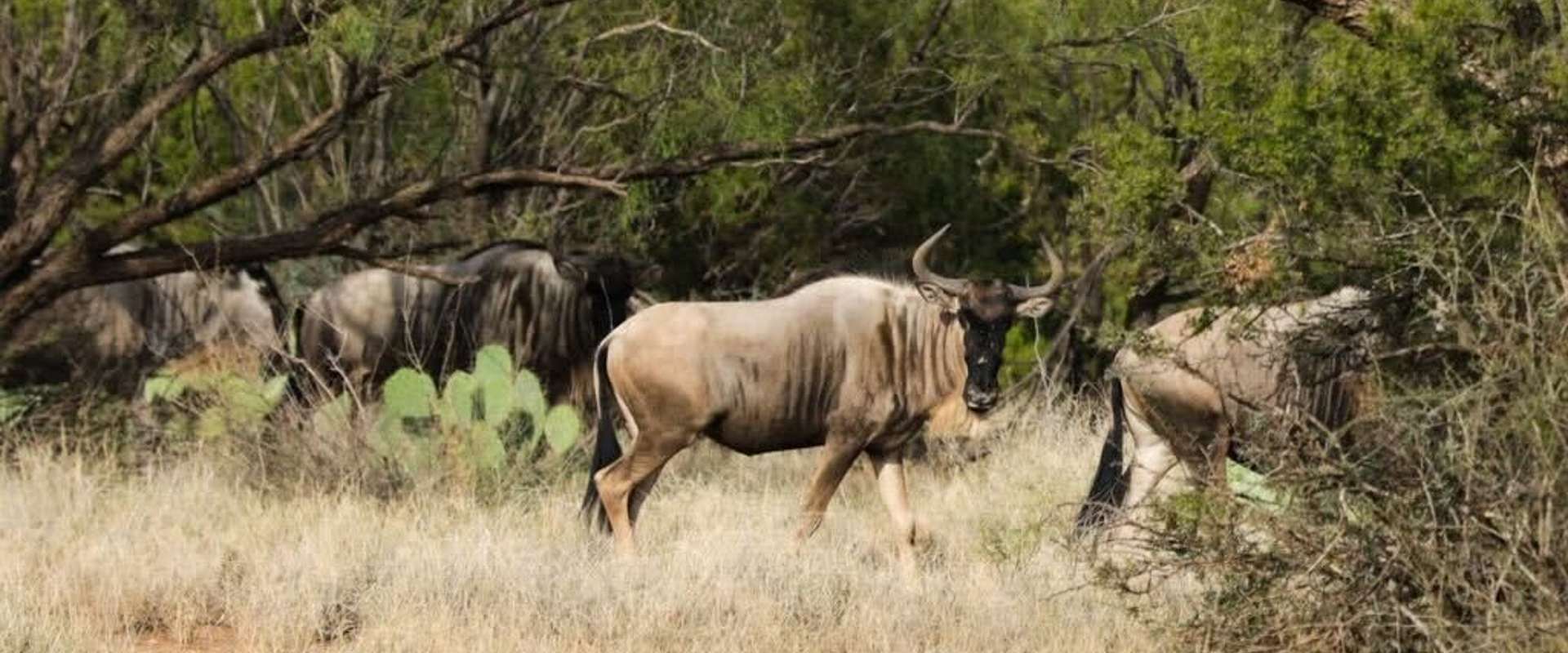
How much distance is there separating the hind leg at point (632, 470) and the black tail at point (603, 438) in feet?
0.50

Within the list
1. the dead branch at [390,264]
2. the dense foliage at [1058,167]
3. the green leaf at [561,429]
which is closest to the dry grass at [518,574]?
the green leaf at [561,429]

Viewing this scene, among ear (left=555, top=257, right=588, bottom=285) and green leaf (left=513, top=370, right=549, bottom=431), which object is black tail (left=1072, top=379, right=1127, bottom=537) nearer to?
green leaf (left=513, top=370, right=549, bottom=431)

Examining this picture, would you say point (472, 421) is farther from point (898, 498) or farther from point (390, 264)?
point (898, 498)

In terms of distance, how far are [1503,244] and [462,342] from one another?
26.5 feet

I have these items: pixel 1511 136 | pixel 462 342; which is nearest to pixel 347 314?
pixel 462 342

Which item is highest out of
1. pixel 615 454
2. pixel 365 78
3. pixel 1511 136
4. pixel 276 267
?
pixel 1511 136

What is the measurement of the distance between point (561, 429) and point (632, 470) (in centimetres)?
196

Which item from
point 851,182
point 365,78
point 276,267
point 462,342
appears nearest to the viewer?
point 365,78

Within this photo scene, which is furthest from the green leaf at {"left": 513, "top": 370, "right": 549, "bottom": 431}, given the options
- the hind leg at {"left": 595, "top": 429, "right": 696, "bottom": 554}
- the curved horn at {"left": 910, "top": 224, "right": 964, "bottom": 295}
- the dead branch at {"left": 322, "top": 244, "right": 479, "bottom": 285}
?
the curved horn at {"left": 910, "top": 224, "right": 964, "bottom": 295}

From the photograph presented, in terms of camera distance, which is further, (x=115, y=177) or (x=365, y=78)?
(x=115, y=177)

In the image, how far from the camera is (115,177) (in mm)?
18766

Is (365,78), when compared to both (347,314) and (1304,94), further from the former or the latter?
(1304,94)

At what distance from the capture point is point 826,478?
421 inches

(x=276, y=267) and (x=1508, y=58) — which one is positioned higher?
(x=1508, y=58)
